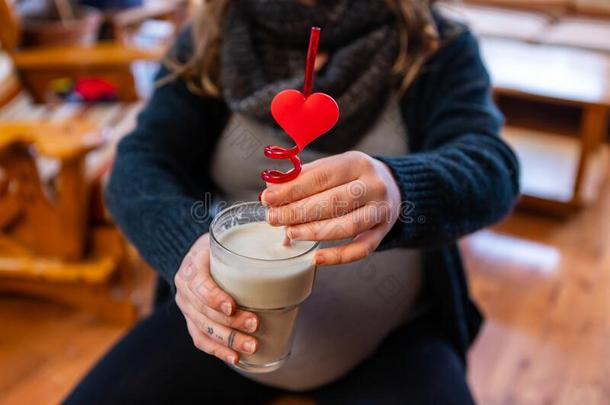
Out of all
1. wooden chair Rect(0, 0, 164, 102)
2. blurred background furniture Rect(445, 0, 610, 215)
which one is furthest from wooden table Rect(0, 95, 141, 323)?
blurred background furniture Rect(445, 0, 610, 215)

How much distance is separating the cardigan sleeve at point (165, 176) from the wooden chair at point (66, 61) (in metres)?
1.07

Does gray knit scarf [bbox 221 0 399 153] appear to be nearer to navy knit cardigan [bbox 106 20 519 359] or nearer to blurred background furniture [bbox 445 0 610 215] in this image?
navy knit cardigan [bbox 106 20 519 359]

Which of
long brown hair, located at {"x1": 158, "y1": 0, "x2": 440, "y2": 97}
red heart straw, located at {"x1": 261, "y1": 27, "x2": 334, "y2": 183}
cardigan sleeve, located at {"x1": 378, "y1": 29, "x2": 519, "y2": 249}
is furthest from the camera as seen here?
long brown hair, located at {"x1": 158, "y1": 0, "x2": 440, "y2": 97}

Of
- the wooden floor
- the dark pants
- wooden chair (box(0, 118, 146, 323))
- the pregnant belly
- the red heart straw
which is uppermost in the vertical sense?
the red heart straw

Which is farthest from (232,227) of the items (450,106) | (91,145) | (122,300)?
(122,300)

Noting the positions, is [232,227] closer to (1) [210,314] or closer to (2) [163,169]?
(1) [210,314]

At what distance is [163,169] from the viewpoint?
955mm

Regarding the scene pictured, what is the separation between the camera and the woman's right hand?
638mm

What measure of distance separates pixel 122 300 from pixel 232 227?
113 centimetres

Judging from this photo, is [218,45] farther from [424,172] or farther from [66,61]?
[66,61]

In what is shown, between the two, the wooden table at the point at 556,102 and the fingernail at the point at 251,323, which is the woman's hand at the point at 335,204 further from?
the wooden table at the point at 556,102

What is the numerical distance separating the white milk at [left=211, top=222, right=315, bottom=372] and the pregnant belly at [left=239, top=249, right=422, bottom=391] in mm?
169

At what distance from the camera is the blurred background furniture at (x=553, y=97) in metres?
2.12

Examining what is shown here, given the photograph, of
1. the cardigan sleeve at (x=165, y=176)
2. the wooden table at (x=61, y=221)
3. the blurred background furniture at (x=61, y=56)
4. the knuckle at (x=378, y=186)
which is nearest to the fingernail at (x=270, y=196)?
the knuckle at (x=378, y=186)
